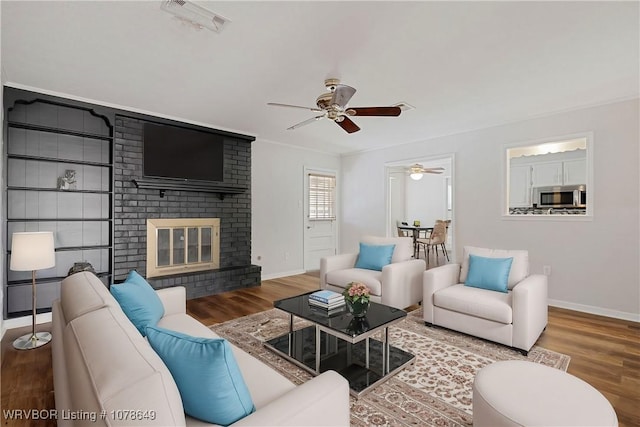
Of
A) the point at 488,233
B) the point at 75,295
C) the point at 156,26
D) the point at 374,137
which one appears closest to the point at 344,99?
the point at 156,26

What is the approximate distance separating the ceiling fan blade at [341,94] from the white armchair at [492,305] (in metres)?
1.87

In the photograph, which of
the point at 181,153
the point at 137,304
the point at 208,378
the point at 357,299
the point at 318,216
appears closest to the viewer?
the point at 208,378

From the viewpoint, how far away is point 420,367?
240 cm

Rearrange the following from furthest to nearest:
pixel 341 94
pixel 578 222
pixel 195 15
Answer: pixel 578 222
pixel 341 94
pixel 195 15

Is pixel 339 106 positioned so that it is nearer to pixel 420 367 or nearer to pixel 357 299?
pixel 357 299

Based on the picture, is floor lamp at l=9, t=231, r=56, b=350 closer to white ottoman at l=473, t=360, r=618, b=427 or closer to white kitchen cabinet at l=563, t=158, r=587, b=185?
white ottoman at l=473, t=360, r=618, b=427

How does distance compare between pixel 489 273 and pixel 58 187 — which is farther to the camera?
pixel 58 187

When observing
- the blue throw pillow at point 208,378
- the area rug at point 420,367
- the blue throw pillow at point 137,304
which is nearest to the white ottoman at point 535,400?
the area rug at point 420,367

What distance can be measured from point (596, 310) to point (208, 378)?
14.7ft

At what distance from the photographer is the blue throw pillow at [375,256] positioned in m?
3.92

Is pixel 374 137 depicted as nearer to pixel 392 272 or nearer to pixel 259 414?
pixel 392 272

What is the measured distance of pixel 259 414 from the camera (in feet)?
3.24

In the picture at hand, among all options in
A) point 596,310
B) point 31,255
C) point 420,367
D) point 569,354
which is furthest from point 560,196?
point 31,255

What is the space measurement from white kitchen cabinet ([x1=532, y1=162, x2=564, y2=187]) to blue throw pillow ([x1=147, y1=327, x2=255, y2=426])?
5295 mm
